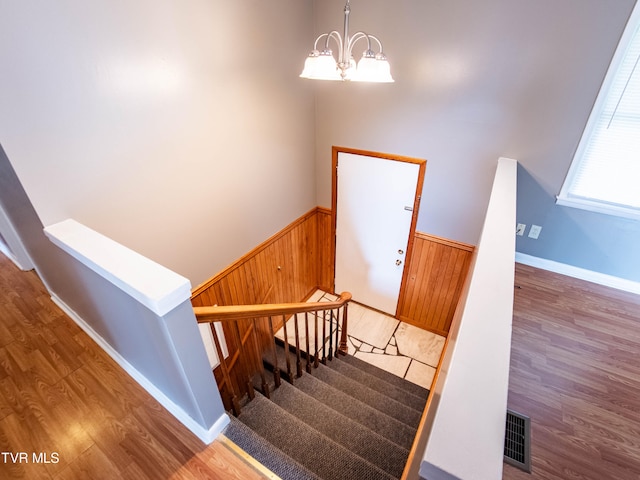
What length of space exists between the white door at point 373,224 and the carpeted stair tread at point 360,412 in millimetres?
1850

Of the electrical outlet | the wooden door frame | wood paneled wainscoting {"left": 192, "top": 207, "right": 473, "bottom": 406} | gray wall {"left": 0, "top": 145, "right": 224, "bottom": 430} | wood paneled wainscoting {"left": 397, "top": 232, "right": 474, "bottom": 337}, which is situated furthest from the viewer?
wood paneled wainscoting {"left": 397, "top": 232, "right": 474, "bottom": 337}

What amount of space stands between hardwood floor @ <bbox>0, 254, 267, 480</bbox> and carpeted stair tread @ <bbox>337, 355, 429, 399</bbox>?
2.10 metres

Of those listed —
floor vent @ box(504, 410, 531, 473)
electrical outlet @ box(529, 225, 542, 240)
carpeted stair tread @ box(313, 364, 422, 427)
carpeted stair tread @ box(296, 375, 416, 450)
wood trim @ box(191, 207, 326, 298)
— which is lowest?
carpeted stair tread @ box(313, 364, 422, 427)

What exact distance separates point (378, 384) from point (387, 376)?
349 millimetres

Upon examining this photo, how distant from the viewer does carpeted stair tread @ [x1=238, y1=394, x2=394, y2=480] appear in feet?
5.82

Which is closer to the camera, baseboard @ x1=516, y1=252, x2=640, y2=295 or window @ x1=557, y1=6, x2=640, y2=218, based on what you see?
window @ x1=557, y1=6, x2=640, y2=218

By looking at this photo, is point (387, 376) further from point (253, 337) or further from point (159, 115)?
point (159, 115)

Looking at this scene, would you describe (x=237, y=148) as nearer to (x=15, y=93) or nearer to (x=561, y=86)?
(x=15, y=93)

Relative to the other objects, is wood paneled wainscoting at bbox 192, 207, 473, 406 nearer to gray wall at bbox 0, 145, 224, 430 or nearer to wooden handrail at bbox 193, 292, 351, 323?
gray wall at bbox 0, 145, 224, 430

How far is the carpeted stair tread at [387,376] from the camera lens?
126 inches

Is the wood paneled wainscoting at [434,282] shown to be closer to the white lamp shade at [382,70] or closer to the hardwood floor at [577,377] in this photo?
the hardwood floor at [577,377]

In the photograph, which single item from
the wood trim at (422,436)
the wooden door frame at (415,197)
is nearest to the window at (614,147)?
the wooden door frame at (415,197)

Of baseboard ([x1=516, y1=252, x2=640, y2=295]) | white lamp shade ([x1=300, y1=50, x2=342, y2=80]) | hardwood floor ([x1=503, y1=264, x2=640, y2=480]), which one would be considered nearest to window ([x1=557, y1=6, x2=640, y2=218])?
baseboard ([x1=516, y1=252, x2=640, y2=295])

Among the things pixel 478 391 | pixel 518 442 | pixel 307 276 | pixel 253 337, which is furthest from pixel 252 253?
pixel 478 391
